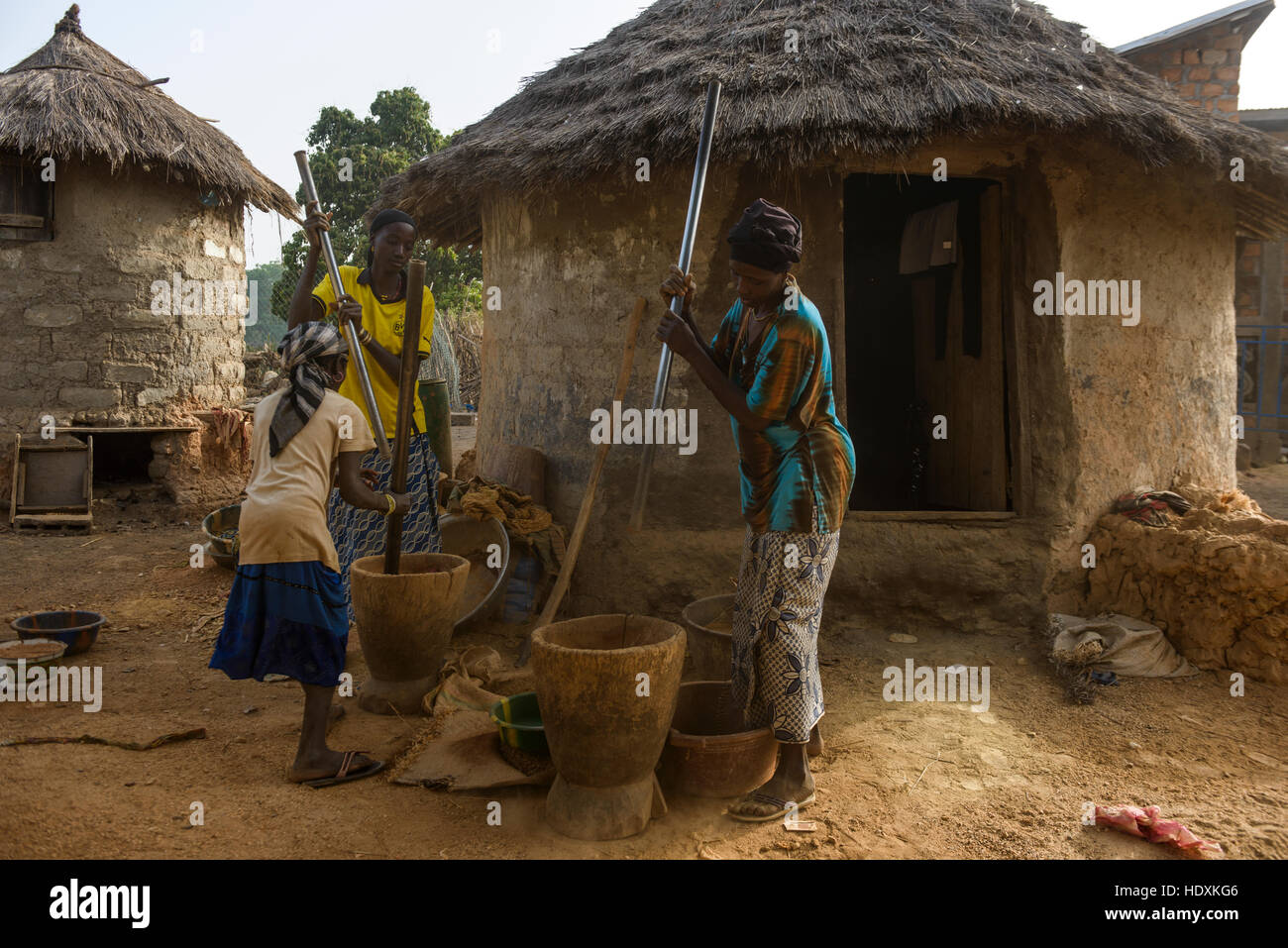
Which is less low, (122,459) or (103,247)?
(103,247)

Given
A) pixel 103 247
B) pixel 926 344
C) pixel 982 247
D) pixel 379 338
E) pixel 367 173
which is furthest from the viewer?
pixel 367 173

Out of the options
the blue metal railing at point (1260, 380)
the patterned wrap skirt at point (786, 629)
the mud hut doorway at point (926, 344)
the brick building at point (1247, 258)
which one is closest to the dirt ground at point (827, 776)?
the patterned wrap skirt at point (786, 629)

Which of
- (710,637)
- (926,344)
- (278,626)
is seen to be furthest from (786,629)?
(926,344)

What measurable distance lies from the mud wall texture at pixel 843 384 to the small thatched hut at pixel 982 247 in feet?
0.04

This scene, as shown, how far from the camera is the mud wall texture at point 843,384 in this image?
14.7 feet

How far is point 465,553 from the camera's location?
4.88 m

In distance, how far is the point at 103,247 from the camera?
7.55 meters

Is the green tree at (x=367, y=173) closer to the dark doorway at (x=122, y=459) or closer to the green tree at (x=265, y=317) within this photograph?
the dark doorway at (x=122, y=459)

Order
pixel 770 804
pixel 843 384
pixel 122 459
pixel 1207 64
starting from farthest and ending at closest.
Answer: pixel 1207 64, pixel 122 459, pixel 843 384, pixel 770 804

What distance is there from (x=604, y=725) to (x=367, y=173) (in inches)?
723

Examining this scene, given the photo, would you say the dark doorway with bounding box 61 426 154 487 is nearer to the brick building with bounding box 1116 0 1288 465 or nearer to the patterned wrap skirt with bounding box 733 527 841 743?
the patterned wrap skirt with bounding box 733 527 841 743

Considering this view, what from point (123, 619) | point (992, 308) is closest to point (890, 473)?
point (992, 308)

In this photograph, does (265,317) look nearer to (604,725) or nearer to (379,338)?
(379,338)
